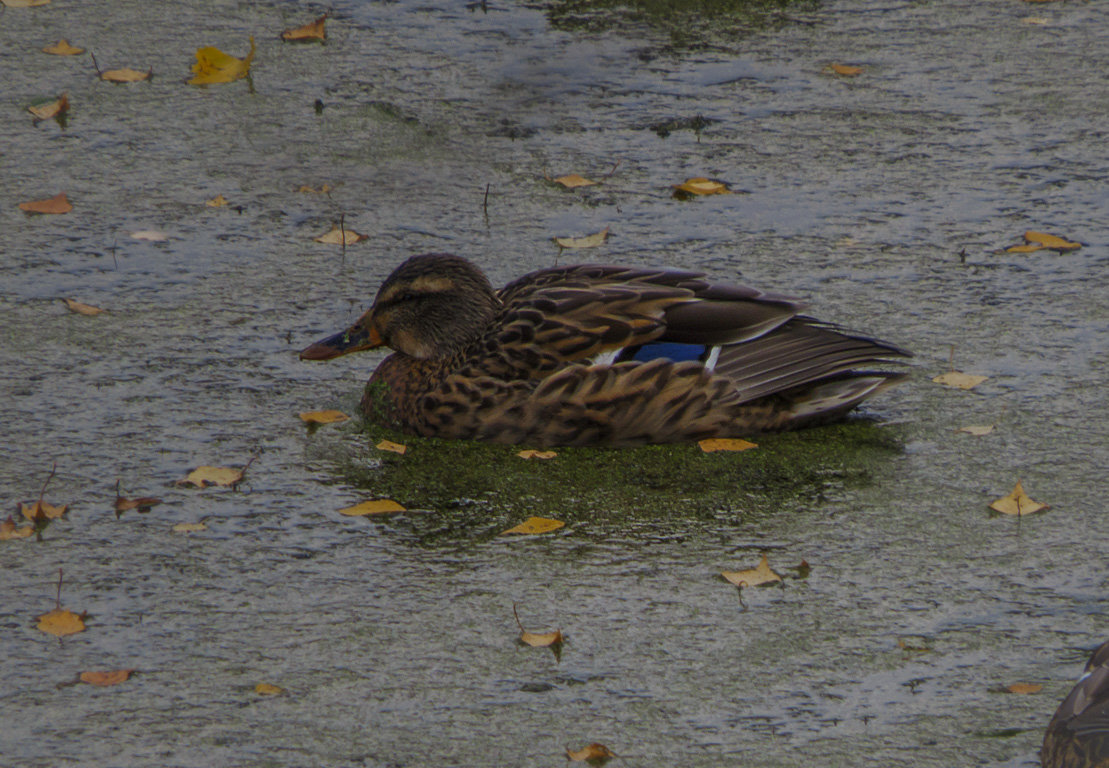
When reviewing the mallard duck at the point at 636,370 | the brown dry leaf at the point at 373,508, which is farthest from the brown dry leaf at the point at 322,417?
the brown dry leaf at the point at 373,508

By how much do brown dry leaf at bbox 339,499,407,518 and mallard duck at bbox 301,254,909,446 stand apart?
1.66 ft

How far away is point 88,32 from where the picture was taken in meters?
9.27

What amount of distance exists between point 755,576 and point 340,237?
3157mm

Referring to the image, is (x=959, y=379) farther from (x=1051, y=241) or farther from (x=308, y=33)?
(x=308, y=33)

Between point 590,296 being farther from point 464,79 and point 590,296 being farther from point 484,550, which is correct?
point 464,79

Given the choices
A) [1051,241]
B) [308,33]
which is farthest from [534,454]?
[308,33]

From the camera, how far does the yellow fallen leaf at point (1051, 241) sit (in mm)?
6594

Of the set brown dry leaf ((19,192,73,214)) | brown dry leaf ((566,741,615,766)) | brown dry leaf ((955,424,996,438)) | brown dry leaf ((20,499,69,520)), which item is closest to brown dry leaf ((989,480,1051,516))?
brown dry leaf ((955,424,996,438))

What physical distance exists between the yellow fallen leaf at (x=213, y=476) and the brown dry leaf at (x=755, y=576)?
1591 mm

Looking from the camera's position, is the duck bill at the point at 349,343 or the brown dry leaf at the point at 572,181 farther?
the brown dry leaf at the point at 572,181

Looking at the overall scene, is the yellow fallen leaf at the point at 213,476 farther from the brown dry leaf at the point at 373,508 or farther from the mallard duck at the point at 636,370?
the mallard duck at the point at 636,370

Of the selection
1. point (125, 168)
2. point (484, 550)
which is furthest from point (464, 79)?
point (484, 550)

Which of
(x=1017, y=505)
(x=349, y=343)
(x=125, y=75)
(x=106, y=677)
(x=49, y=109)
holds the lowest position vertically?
(x=106, y=677)

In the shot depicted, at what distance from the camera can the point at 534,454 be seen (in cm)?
502
